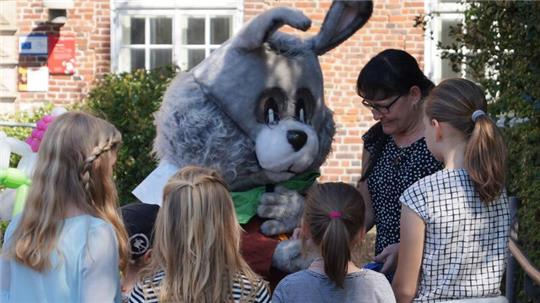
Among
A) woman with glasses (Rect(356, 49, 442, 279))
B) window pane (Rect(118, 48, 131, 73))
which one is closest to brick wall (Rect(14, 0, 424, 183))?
window pane (Rect(118, 48, 131, 73))

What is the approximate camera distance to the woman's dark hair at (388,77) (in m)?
4.14

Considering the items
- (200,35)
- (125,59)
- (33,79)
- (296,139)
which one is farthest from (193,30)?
(296,139)

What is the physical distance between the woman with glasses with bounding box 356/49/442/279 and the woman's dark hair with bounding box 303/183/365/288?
665 millimetres

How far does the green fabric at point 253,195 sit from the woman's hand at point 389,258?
66 cm

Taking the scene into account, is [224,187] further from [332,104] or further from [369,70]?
[332,104]

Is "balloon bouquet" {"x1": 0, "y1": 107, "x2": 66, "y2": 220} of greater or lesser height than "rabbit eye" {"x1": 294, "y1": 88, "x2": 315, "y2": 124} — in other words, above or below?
below

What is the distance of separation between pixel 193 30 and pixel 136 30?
2.22ft

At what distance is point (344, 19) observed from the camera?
14.6 feet

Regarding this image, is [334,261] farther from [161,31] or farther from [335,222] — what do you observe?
[161,31]

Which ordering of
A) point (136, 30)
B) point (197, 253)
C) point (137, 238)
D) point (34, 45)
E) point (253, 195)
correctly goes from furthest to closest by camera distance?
point (136, 30) < point (34, 45) < point (253, 195) < point (137, 238) < point (197, 253)

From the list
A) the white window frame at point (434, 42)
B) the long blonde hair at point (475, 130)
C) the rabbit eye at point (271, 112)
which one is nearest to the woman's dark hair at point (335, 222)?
the long blonde hair at point (475, 130)

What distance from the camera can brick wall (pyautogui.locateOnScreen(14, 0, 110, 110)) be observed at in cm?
1209

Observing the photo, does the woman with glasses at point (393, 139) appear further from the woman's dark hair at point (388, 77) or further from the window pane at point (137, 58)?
the window pane at point (137, 58)

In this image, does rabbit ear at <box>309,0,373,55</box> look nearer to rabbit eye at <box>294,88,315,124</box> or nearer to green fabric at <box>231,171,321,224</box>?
rabbit eye at <box>294,88,315,124</box>
